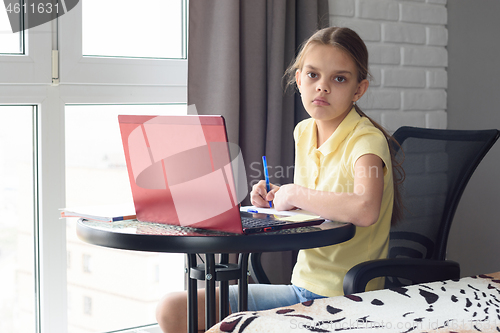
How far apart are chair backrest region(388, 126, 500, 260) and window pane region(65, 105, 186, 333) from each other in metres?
0.85

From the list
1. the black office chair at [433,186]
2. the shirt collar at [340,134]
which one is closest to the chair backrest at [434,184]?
the black office chair at [433,186]

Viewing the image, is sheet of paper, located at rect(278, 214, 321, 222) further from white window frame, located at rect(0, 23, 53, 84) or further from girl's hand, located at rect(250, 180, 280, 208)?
white window frame, located at rect(0, 23, 53, 84)

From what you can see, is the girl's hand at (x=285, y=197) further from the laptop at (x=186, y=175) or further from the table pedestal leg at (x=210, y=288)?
the table pedestal leg at (x=210, y=288)

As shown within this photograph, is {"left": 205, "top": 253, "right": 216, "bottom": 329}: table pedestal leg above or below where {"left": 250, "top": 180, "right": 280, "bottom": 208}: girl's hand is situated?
below

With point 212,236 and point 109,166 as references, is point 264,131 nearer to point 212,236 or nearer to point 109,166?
point 109,166

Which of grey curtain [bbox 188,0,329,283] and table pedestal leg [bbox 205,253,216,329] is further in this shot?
grey curtain [bbox 188,0,329,283]

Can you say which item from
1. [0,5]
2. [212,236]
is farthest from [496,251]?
[0,5]

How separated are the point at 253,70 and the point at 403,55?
796 mm

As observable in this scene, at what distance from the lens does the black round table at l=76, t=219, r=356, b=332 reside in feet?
2.93

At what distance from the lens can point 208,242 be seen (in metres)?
0.89

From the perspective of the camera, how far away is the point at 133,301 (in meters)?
1.95

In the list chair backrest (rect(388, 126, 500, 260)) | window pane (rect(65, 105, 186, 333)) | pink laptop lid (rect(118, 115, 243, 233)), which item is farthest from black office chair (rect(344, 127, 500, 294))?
window pane (rect(65, 105, 186, 333))

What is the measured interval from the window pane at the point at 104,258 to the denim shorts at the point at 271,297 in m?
0.71

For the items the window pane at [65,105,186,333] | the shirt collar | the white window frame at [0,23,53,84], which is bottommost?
the window pane at [65,105,186,333]
